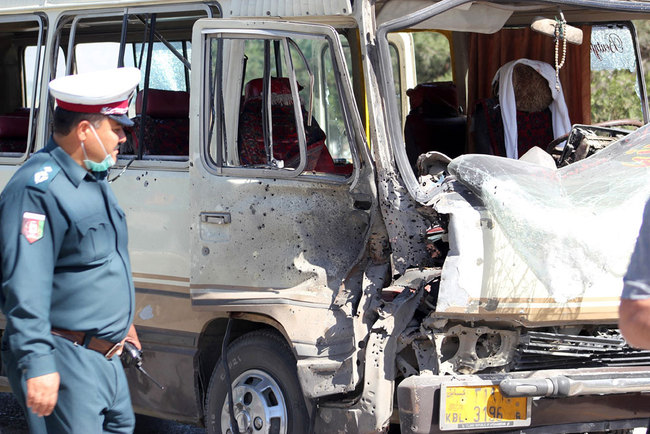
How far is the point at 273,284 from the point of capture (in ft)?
16.1

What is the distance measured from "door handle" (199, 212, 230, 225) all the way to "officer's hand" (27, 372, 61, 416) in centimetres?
181

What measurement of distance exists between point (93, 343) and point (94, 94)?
0.89m

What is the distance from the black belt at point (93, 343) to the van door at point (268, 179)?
130 centimetres

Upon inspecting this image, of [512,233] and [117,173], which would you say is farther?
[117,173]

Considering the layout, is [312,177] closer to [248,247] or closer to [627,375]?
[248,247]

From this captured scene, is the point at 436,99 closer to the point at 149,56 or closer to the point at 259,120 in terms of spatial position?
the point at 149,56

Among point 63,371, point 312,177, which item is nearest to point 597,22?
point 312,177

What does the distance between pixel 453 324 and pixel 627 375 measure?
0.84m

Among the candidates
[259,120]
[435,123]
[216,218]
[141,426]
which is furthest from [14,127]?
[435,123]

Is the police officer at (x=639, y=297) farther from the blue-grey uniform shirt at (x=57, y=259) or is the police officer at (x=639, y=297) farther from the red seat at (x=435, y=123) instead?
the red seat at (x=435, y=123)

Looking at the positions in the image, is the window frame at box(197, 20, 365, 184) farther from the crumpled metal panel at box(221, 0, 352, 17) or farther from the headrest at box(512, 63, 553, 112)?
the headrest at box(512, 63, 553, 112)

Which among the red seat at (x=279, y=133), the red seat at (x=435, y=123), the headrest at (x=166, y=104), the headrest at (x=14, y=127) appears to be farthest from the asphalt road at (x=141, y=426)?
the red seat at (x=279, y=133)

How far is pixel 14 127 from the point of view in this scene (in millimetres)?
7109

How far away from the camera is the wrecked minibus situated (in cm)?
440
